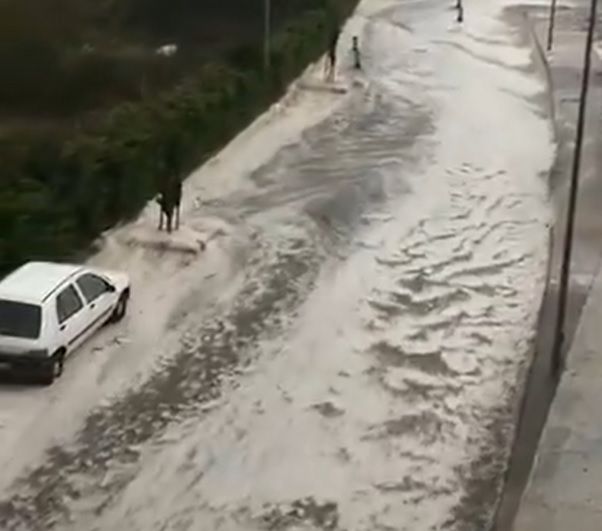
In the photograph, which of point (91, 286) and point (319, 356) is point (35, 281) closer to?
point (91, 286)

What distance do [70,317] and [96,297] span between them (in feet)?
3.07

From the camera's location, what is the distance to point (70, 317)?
18469mm

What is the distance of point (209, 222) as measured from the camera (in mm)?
25719

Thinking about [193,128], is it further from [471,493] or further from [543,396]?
[471,493]

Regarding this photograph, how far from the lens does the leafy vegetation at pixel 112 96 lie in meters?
22.0

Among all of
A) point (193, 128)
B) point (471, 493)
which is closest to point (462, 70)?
point (193, 128)

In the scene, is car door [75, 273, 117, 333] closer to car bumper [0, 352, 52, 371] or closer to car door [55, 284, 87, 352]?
car door [55, 284, 87, 352]

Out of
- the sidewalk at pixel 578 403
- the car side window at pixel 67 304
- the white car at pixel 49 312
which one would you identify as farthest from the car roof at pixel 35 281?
the sidewalk at pixel 578 403

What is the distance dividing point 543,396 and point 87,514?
21.7 feet

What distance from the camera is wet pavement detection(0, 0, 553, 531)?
51.9ft

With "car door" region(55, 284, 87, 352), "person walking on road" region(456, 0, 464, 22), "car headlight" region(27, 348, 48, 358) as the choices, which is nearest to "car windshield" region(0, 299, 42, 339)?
"car headlight" region(27, 348, 48, 358)

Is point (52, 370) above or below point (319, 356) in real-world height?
above

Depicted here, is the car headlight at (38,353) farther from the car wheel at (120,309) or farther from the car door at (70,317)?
the car wheel at (120,309)

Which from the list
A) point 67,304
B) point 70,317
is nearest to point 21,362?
point 70,317
